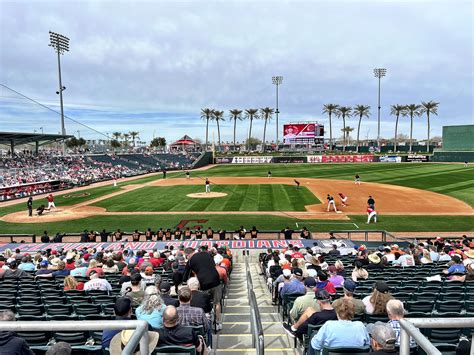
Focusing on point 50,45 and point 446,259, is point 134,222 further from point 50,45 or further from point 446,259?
point 50,45

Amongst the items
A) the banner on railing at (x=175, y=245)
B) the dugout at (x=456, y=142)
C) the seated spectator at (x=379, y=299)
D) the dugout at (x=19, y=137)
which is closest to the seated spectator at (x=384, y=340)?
the seated spectator at (x=379, y=299)

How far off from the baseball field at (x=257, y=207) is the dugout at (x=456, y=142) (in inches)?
1377

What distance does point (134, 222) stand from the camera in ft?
92.2

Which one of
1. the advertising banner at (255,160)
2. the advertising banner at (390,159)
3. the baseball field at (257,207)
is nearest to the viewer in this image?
the baseball field at (257,207)

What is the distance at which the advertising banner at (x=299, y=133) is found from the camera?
93000 mm

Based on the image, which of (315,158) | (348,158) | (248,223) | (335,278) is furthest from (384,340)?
(348,158)

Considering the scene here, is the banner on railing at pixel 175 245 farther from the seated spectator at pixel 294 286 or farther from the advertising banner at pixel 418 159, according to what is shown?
the advertising banner at pixel 418 159

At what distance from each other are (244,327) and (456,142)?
10102 centimetres

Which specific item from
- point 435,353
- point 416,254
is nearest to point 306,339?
point 435,353

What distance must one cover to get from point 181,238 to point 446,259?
14638 millimetres

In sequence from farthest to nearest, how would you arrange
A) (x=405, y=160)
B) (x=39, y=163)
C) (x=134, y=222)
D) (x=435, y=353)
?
(x=405, y=160) → (x=39, y=163) → (x=134, y=222) → (x=435, y=353)

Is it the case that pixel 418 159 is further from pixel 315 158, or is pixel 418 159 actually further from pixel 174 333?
pixel 174 333

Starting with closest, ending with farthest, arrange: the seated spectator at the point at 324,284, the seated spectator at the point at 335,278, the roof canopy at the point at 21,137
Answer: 1. the seated spectator at the point at 324,284
2. the seated spectator at the point at 335,278
3. the roof canopy at the point at 21,137

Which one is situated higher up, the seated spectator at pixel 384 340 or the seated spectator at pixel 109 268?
the seated spectator at pixel 384 340
